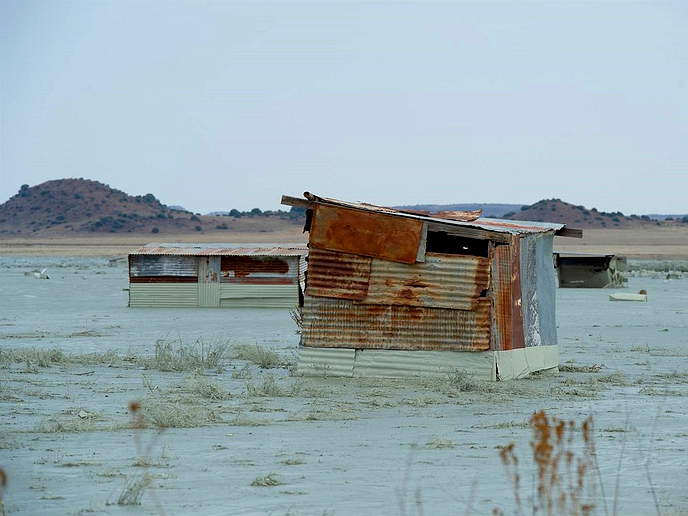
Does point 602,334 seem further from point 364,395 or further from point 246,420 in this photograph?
point 246,420

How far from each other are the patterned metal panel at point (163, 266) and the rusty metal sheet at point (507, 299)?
17667 mm

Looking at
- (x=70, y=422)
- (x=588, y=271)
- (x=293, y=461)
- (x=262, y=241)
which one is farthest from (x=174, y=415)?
(x=262, y=241)

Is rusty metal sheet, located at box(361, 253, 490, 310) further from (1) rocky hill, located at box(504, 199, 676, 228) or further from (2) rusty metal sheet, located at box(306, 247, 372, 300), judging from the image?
(1) rocky hill, located at box(504, 199, 676, 228)

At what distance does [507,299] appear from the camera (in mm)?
14289

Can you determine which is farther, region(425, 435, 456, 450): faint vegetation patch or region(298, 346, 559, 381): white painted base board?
region(298, 346, 559, 381): white painted base board

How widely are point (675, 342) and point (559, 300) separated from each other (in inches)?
584

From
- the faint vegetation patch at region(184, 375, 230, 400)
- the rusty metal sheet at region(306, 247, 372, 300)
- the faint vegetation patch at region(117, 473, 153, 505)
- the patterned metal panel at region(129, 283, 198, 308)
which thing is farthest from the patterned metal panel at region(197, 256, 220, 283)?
the faint vegetation patch at region(117, 473, 153, 505)

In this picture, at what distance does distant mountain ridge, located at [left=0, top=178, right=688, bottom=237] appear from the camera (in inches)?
4685

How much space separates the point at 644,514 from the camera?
7.17 m

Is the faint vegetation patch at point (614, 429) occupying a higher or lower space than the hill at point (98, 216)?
lower

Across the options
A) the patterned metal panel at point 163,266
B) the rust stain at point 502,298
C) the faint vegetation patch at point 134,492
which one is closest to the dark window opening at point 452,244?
the rust stain at point 502,298

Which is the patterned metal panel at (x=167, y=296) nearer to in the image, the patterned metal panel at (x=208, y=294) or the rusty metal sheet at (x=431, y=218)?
the patterned metal panel at (x=208, y=294)

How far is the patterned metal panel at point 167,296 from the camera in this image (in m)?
31.2

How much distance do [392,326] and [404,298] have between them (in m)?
0.42
